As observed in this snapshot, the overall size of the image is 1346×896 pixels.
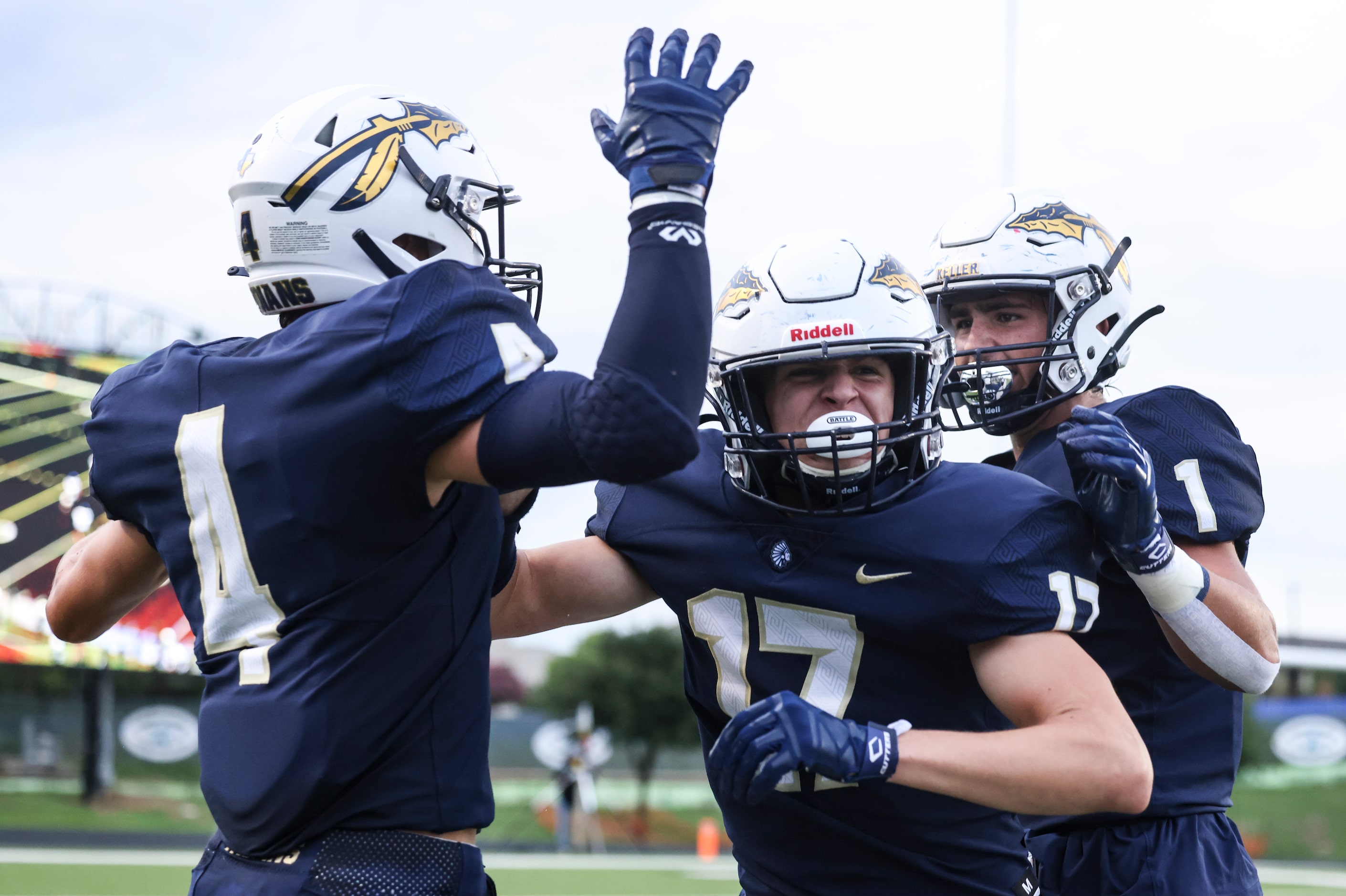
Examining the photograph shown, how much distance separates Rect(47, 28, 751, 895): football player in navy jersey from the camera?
1.79 meters

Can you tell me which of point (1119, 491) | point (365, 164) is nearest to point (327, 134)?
point (365, 164)

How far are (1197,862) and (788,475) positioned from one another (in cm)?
131

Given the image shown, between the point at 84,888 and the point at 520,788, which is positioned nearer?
the point at 84,888

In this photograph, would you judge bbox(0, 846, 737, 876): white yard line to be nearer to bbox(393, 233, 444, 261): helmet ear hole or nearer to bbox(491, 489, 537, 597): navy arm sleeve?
bbox(491, 489, 537, 597): navy arm sleeve

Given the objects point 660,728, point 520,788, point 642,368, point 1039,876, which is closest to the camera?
point 642,368

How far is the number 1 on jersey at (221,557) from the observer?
1955 millimetres

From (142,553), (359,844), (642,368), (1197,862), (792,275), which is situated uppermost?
(792,275)

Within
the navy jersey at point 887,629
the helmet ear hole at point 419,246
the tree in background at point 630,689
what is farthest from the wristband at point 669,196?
the tree in background at point 630,689

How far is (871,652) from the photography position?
242cm

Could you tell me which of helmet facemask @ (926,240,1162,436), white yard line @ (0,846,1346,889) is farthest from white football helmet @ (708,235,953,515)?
white yard line @ (0,846,1346,889)

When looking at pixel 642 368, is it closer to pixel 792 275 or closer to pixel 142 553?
pixel 792 275

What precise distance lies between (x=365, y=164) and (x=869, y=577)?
1.17 metres

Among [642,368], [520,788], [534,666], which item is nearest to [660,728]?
[534,666]

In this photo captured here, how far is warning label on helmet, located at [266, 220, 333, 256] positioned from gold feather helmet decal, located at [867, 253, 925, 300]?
107 cm
